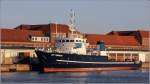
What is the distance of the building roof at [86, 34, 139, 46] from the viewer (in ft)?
234

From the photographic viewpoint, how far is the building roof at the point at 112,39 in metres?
71.3

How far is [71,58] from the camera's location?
49438mm

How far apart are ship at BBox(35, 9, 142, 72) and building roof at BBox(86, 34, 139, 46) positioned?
17056 mm

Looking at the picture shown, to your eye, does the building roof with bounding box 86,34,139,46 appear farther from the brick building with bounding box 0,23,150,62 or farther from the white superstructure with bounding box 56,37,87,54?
the white superstructure with bounding box 56,37,87,54

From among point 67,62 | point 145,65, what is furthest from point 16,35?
point 67,62

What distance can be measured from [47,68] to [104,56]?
7492mm

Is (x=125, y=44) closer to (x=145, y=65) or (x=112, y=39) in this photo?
(x=112, y=39)

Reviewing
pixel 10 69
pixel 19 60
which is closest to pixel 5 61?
pixel 19 60

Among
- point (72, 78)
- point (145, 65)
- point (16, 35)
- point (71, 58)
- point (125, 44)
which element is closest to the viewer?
point (72, 78)

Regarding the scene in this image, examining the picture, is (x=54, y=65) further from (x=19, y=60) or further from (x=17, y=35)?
(x=17, y=35)

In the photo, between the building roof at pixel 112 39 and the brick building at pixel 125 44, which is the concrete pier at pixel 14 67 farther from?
the building roof at pixel 112 39

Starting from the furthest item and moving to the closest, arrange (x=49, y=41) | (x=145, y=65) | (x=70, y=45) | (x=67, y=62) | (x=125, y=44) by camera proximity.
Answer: (x=125, y=44) → (x=49, y=41) → (x=145, y=65) → (x=70, y=45) → (x=67, y=62)

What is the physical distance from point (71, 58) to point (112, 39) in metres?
24.1

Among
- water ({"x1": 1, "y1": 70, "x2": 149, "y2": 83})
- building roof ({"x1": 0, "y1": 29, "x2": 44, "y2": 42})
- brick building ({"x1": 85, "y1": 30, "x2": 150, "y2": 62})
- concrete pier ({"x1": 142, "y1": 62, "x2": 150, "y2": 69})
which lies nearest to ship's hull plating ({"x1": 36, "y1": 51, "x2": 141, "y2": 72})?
water ({"x1": 1, "y1": 70, "x2": 149, "y2": 83})
